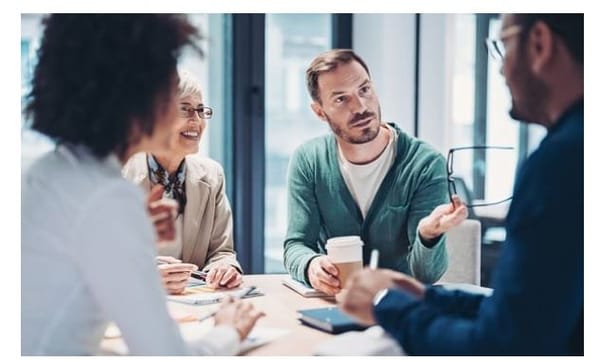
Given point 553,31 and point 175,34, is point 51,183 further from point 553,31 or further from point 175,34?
point 553,31

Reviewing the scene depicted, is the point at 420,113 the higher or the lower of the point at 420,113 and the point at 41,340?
the higher

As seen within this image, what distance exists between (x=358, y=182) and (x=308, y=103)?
1.35m

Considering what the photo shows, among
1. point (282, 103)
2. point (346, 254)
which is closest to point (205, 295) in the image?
point (346, 254)

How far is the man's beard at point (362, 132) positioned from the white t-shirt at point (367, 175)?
60 mm

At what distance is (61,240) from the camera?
96 cm

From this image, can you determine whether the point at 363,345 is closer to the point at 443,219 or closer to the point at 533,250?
the point at 533,250

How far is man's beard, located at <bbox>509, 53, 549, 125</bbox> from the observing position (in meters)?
1.06

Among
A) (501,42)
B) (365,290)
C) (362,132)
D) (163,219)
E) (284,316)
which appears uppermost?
(501,42)

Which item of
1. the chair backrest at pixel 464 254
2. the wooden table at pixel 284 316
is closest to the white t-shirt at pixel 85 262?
the wooden table at pixel 284 316

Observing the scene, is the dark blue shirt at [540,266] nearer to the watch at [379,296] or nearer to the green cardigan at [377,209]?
the watch at [379,296]

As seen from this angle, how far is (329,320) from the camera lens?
4.31 feet

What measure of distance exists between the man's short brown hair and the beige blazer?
0.41m
